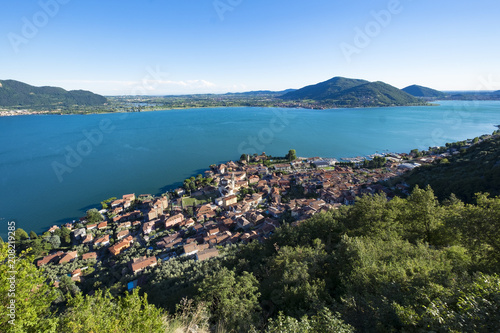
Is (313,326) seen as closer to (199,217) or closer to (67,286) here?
(67,286)

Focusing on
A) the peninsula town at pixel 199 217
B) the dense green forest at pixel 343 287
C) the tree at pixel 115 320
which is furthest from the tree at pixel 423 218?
the tree at pixel 115 320

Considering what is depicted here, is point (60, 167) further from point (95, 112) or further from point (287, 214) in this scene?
point (95, 112)

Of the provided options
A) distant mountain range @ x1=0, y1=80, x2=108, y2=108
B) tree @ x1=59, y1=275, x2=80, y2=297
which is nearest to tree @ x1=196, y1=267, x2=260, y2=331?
tree @ x1=59, y1=275, x2=80, y2=297

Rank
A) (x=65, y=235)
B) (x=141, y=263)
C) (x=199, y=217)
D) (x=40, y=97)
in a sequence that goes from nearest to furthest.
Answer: (x=141, y=263) → (x=65, y=235) → (x=199, y=217) → (x=40, y=97)

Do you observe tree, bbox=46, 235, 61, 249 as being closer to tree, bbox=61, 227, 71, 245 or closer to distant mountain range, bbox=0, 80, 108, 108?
tree, bbox=61, 227, 71, 245

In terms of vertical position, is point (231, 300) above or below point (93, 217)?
above

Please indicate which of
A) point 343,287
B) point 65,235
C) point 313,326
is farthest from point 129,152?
point 313,326
